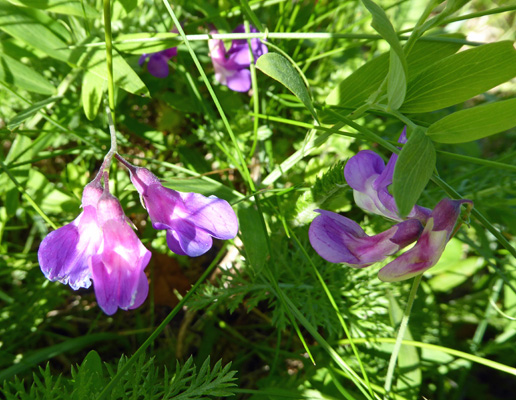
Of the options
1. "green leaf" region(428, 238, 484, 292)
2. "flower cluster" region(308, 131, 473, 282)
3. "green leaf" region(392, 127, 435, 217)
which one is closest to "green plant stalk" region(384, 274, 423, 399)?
"flower cluster" region(308, 131, 473, 282)

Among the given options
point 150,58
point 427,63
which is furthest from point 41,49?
point 427,63

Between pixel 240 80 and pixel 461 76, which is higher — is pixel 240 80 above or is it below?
below

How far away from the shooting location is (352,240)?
34.0 inches

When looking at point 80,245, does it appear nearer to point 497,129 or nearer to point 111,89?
point 111,89

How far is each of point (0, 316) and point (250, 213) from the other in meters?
0.73

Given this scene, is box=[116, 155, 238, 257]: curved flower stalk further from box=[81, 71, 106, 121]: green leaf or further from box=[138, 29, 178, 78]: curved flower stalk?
box=[138, 29, 178, 78]: curved flower stalk

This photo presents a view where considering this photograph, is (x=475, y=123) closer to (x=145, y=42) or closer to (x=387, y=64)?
(x=387, y=64)

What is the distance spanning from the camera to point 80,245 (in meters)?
0.81

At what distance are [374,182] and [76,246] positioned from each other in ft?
1.70

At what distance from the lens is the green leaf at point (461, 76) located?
752 mm

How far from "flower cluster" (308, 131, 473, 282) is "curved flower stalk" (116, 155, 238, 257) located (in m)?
0.16

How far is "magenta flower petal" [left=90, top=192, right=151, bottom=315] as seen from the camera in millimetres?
780

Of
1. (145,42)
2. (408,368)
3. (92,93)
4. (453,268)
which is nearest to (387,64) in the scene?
(145,42)

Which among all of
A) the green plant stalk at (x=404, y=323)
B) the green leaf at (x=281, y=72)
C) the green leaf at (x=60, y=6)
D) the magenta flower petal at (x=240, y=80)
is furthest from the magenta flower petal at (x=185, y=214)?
the magenta flower petal at (x=240, y=80)
